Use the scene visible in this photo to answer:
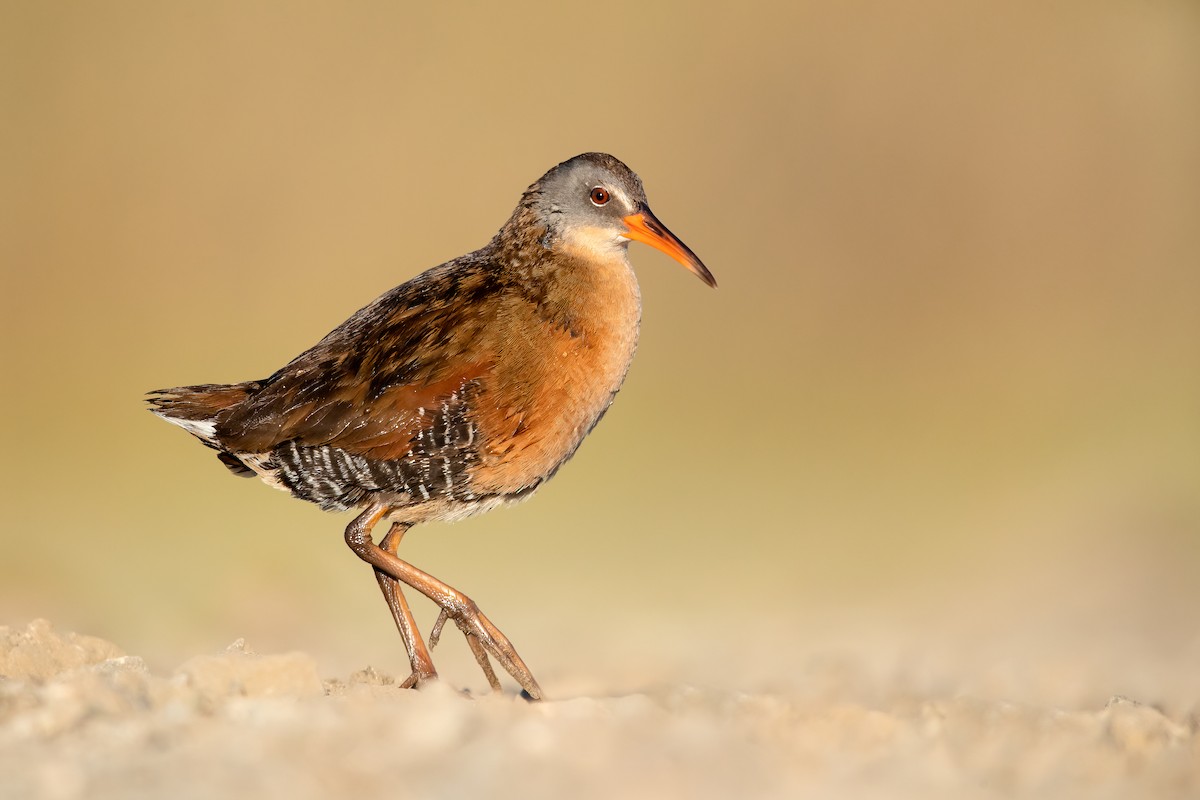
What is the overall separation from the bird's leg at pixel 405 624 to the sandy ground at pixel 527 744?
1321 mm

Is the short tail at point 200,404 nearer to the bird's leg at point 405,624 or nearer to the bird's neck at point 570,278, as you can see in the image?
the bird's leg at point 405,624

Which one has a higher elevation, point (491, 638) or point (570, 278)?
point (570, 278)

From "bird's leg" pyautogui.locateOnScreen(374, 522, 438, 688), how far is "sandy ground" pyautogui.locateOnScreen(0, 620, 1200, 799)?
1321mm

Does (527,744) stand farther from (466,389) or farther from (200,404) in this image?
(200,404)

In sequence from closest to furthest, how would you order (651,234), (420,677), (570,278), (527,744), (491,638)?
(527,744)
(491,638)
(570,278)
(420,677)
(651,234)

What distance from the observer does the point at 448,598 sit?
Answer: 7.33 meters

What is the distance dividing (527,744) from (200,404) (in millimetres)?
3764

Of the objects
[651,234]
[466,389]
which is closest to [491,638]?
[466,389]

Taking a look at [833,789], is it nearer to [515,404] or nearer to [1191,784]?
[1191,784]

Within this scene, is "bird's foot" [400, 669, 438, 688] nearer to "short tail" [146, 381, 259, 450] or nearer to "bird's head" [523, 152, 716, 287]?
"short tail" [146, 381, 259, 450]

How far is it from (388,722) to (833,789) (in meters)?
1.64

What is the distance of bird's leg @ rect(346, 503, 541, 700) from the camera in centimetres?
725

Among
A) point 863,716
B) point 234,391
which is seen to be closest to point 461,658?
point 234,391

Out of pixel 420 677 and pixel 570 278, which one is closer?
pixel 570 278
